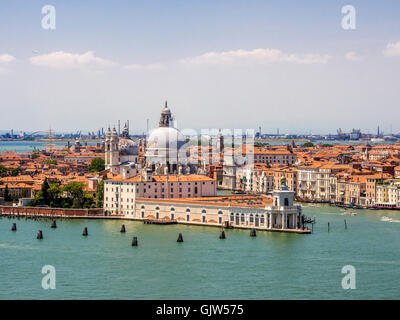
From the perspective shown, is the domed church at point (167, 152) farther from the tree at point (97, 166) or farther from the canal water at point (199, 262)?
the tree at point (97, 166)

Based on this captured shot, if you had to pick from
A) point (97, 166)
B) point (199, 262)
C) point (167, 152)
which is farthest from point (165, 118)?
point (199, 262)

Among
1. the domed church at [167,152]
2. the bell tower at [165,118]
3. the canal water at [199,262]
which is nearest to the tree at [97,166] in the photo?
the bell tower at [165,118]

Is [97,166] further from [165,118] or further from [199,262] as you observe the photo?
[199,262]

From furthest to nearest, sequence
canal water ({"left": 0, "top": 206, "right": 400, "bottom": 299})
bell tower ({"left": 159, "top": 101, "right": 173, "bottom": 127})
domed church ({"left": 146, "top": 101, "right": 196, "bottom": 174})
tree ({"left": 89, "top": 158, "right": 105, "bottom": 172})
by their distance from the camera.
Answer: tree ({"left": 89, "top": 158, "right": 105, "bottom": 172}) < bell tower ({"left": 159, "top": 101, "right": 173, "bottom": 127}) < domed church ({"left": 146, "top": 101, "right": 196, "bottom": 174}) < canal water ({"left": 0, "top": 206, "right": 400, "bottom": 299})

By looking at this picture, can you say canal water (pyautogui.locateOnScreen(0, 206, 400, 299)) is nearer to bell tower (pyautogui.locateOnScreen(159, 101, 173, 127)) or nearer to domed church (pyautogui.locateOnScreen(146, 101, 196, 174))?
domed church (pyautogui.locateOnScreen(146, 101, 196, 174))

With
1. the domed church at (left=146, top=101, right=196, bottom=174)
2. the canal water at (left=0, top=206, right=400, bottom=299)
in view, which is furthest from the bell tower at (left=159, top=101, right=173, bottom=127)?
the canal water at (left=0, top=206, right=400, bottom=299)
